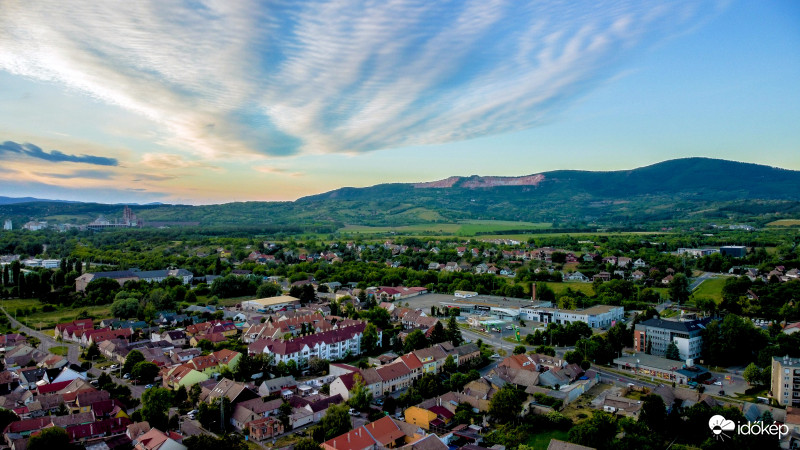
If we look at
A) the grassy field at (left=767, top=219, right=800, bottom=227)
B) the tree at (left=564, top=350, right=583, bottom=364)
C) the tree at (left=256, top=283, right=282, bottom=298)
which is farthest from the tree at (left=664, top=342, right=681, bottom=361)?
the grassy field at (left=767, top=219, right=800, bottom=227)

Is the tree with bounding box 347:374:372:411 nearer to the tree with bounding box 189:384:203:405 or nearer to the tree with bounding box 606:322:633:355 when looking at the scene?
the tree with bounding box 189:384:203:405

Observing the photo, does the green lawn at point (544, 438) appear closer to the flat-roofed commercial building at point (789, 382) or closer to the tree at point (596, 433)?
the tree at point (596, 433)

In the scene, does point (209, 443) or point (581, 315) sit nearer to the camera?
point (209, 443)

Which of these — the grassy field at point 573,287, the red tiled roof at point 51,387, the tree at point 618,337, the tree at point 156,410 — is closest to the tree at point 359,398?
the tree at point 156,410

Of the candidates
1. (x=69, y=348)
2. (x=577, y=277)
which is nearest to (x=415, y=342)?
(x=69, y=348)

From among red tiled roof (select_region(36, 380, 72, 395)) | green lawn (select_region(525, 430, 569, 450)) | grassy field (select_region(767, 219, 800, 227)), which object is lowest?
green lawn (select_region(525, 430, 569, 450))

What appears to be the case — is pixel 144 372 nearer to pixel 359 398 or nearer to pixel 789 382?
pixel 359 398
